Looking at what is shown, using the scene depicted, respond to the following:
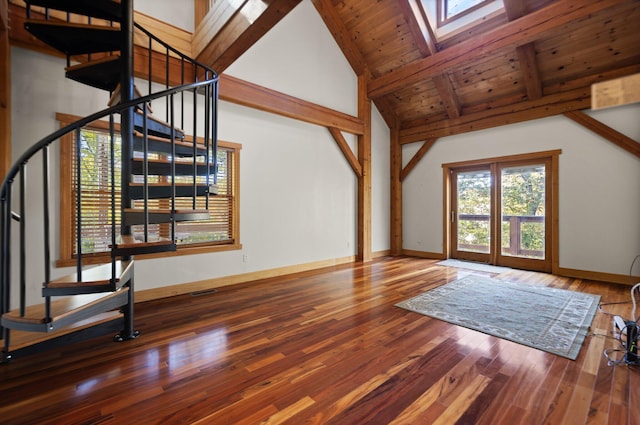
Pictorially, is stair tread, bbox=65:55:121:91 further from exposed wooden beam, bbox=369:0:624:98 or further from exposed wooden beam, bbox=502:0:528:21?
exposed wooden beam, bbox=502:0:528:21

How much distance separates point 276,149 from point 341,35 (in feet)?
9.55

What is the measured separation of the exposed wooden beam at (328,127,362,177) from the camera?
561cm

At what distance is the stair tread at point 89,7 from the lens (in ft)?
7.11

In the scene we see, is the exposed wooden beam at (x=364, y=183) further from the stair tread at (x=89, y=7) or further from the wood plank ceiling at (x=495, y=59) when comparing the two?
the stair tread at (x=89, y=7)

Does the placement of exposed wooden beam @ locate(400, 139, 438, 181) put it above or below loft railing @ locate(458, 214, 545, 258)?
above

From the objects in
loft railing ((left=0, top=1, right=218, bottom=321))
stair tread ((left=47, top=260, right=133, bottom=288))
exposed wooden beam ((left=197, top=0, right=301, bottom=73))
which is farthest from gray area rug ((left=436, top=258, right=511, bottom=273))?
stair tread ((left=47, top=260, right=133, bottom=288))

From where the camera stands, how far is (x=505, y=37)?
3988 millimetres

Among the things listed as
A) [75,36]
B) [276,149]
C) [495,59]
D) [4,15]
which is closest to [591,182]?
[495,59]

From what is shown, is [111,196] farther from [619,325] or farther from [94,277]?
[619,325]


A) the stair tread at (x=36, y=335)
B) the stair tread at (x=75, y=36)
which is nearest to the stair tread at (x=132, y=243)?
the stair tread at (x=36, y=335)

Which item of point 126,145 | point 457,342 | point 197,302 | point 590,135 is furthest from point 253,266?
point 590,135

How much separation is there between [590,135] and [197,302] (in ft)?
20.6

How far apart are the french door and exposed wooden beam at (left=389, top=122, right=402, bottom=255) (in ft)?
3.74

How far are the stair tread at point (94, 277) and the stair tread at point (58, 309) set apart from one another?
0.47ft
